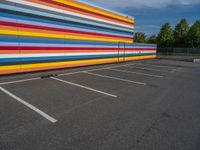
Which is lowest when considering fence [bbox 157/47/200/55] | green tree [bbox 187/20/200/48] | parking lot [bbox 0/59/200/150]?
parking lot [bbox 0/59/200/150]

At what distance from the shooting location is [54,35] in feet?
31.9

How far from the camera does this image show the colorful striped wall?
7.73 meters

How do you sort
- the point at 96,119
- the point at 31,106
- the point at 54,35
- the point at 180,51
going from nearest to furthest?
the point at 96,119 < the point at 31,106 < the point at 54,35 < the point at 180,51

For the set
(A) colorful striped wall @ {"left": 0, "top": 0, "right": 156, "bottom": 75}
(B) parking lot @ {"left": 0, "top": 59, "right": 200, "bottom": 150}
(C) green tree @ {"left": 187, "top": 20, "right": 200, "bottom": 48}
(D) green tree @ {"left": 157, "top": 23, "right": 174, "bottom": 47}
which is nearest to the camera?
(B) parking lot @ {"left": 0, "top": 59, "right": 200, "bottom": 150}

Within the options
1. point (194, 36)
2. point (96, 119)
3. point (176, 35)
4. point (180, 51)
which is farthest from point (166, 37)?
point (96, 119)

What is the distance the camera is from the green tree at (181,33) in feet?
139

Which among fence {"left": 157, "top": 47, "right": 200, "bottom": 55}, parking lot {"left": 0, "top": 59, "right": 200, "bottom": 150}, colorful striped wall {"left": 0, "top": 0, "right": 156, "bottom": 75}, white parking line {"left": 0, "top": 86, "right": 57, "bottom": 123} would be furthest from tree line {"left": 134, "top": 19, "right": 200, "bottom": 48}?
A: white parking line {"left": 0, "top": 86, "right": 57, "bottom": 123}

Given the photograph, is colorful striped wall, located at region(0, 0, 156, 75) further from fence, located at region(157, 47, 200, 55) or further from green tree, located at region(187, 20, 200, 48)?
green tree, located at region(187, 20, 200, 48)

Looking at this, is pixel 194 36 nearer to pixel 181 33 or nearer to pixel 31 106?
pixel 181 33

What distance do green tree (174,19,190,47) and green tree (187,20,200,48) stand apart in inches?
75.9

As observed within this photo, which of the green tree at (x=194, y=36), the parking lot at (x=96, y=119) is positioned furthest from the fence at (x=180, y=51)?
the parking lot at (x=96, y=119)

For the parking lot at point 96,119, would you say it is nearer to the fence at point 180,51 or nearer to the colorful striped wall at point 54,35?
the colorful striped wall at point 54,35

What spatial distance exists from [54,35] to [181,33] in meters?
44.9

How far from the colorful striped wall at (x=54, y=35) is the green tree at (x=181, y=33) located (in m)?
34.0
